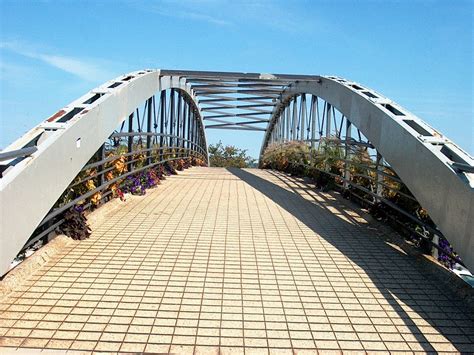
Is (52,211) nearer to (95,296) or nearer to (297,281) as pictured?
(95,296)

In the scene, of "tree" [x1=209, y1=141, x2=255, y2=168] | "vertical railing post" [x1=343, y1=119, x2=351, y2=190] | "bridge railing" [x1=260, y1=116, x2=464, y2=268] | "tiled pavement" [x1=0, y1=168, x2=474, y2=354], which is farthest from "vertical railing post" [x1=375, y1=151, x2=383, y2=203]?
"tree" [x1=209, y1=141, x2=255, y2=168]

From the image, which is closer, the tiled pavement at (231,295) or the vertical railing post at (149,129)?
the tiled pavement at (231,295)

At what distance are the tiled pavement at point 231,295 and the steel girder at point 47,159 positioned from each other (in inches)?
19.9

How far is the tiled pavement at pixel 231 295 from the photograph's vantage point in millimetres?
2947

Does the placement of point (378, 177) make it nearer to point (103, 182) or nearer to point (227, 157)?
point (103, 182)

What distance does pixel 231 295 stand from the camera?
143 inches

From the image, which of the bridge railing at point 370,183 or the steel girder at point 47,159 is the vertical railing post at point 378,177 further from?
the steel girder at point 47,159

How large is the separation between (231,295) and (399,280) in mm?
1645

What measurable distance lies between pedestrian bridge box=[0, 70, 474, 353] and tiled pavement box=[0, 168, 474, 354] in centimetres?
1

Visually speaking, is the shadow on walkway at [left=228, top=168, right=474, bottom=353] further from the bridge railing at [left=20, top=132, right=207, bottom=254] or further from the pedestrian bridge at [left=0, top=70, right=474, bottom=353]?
the bridge railing at [left=20, top=132, right=207, bottom=254]

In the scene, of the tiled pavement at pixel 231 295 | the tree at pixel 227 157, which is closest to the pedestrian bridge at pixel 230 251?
the tiled pavement at pixel 231 295

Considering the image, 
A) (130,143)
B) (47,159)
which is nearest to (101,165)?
(130,143)

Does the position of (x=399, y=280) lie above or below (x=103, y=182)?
below

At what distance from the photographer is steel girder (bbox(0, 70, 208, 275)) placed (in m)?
3.50
